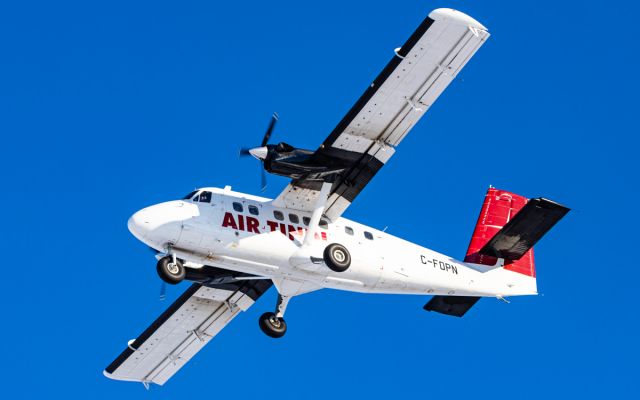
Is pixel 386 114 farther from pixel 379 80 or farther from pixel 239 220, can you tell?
pixel 239 220

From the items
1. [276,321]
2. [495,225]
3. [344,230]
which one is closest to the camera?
[344,230]

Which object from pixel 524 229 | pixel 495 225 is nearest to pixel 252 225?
pixel 524 229

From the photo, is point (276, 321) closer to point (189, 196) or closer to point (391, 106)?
point (189, 196)

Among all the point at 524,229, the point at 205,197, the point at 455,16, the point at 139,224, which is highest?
the point at 455,16

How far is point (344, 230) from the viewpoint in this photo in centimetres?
2927

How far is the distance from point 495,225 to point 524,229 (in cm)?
239

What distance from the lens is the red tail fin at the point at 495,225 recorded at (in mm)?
31641

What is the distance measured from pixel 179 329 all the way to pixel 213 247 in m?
6.27

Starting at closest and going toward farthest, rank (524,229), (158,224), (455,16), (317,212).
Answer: (455,16), (158,224), (317,212), (524,229)

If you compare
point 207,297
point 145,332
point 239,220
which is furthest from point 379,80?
point 145,332

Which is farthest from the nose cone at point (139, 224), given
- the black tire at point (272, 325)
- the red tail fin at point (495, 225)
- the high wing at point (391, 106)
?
the red tail fin at point (495, 225)

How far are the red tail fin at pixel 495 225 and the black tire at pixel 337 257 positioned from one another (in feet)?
16.6

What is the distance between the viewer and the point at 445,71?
89.9 ft

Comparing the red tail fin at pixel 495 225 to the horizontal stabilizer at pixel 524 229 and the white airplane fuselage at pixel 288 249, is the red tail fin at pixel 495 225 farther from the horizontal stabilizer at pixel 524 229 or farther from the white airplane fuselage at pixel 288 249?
the white airplane fuselage at pixel 288 249
